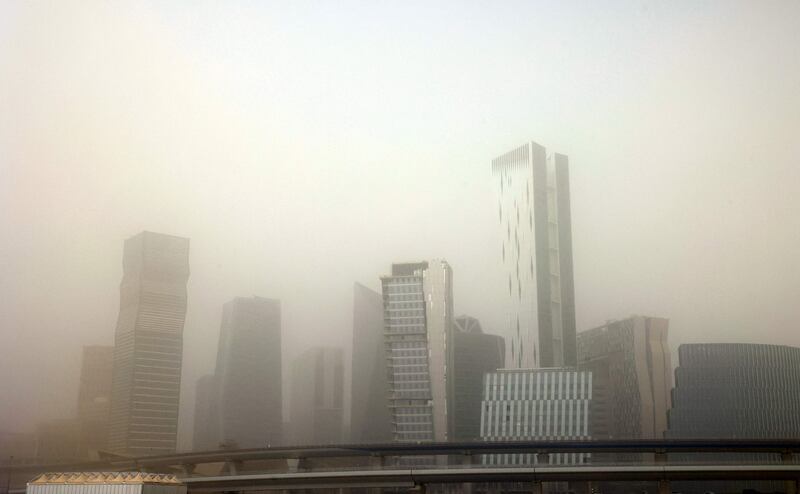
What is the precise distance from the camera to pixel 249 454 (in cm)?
18600

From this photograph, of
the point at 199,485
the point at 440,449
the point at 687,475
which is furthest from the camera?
the point at 440,449

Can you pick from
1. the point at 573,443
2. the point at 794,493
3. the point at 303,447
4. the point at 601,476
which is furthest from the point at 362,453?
the point at 794,493

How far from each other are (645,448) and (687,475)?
3540cm

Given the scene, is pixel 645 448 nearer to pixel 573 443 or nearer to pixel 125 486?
pixel 573 443

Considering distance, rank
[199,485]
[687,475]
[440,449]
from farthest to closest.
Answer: [440,449] < [199,485] < [687,475]

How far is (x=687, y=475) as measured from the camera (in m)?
148

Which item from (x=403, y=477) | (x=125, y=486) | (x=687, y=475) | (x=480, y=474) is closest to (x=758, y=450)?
(x=687, y=475)

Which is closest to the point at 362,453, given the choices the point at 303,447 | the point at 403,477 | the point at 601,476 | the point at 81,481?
the point at 303,447

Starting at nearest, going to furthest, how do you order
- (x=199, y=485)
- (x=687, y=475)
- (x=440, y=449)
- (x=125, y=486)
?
(x=125, y=486) < (x=687, y=475) < (x=199, y=485) < (x=440, y=449)

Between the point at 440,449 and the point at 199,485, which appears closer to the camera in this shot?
the point at 199,485

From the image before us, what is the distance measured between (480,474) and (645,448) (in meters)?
48.9

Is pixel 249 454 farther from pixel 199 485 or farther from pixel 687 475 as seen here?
pixel 687 475

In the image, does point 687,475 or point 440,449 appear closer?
point 687,475

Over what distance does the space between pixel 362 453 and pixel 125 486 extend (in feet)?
351
